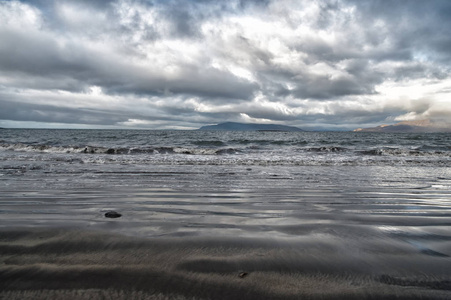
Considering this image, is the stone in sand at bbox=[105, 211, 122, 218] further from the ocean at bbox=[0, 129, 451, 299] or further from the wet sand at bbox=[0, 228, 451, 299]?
the wet sand at bbox=[0, 228, 451, 299]

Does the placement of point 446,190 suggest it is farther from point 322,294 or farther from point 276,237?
point 322,294

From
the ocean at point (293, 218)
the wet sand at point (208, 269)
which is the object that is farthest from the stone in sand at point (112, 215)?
the wet sand at point (208, 269)

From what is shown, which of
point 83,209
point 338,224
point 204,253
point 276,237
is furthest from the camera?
point 83,209

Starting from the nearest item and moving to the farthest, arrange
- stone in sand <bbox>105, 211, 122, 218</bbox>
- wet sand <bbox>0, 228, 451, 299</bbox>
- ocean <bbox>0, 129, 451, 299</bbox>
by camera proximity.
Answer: wet sand <bbox>0, 228, 451, 299</bbox> → ocean <bbox>0, 129, 451, 299</bbox> → stone in sand <bbox>105, 211, 122, 218</bbox>

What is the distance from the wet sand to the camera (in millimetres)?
1790

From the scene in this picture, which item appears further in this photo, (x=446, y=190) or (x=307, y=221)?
(x=446, y=190)

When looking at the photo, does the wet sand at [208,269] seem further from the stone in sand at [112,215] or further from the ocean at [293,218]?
the stone in sand at [112,215]

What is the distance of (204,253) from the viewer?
2.41 meters

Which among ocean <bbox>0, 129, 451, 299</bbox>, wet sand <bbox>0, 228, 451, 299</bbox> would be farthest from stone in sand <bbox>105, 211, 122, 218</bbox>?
wet sand <bbox>0, 228, 451, 299</bbox>

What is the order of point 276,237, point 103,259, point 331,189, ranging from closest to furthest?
point 103,259 → point 276,237 → point 331,189

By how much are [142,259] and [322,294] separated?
1528 mm

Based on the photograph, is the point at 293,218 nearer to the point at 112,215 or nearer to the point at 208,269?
the point at 208,269

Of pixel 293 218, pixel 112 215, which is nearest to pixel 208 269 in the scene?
pixel 293 218

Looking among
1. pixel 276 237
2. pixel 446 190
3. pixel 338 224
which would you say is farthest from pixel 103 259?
pixel 446 190
